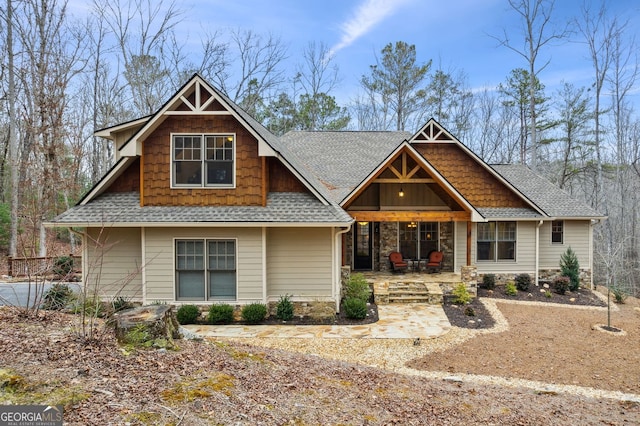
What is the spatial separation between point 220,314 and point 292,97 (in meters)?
20.3

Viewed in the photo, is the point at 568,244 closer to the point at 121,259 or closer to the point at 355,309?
the point at 355,309

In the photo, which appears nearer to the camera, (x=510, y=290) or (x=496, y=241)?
(x=510, y=290)

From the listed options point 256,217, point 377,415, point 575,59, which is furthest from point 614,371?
point 575,59

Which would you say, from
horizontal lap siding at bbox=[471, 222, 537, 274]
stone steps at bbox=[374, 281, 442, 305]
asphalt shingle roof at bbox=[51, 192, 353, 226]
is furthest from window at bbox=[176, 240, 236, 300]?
horizontal lap siding at bbox=[471, 222, 537, 274]

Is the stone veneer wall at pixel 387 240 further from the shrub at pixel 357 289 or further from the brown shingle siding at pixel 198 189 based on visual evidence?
the brown shingle siding at pixel 198 189

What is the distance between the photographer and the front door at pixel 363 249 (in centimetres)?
1484

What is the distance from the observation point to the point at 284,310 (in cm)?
984

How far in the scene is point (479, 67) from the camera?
2653 cm

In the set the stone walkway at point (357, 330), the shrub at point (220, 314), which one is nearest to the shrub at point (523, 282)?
the stone walkway at point (357, 330)

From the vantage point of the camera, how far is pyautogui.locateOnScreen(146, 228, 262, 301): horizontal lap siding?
980 centimetres

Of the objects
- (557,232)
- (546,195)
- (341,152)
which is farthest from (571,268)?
(341,152)

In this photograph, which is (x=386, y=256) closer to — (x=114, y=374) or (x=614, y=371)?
(x=614, y=371)

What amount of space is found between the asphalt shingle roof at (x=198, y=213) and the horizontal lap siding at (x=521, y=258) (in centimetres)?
798

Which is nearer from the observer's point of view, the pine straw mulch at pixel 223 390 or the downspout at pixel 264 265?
the pine straw mulch at pixel 223 390
